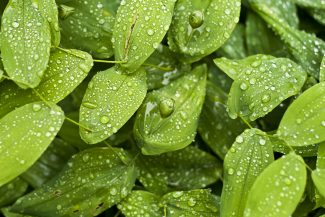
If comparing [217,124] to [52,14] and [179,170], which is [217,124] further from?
[52,14]

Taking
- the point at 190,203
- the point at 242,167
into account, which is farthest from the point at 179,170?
the point at 242,167

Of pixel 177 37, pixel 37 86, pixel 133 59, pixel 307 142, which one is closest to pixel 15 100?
pixel 37 86

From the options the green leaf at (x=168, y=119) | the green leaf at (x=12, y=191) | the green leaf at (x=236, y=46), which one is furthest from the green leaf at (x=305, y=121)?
the green leaf at (x=12, y=191)

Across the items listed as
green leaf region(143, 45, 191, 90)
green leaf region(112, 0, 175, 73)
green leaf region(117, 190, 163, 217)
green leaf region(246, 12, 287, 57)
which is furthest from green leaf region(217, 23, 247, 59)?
green leaf region(117, 190, 163, 217)

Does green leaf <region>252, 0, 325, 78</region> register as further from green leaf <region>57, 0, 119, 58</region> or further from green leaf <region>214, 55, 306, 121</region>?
green leaf <region>57, 0, 119, 58</region>

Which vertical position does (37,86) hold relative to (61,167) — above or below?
above

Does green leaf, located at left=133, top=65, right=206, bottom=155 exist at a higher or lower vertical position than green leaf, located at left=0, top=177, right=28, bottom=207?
higher

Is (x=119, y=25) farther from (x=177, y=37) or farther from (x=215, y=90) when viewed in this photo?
(x=215, y=90)
